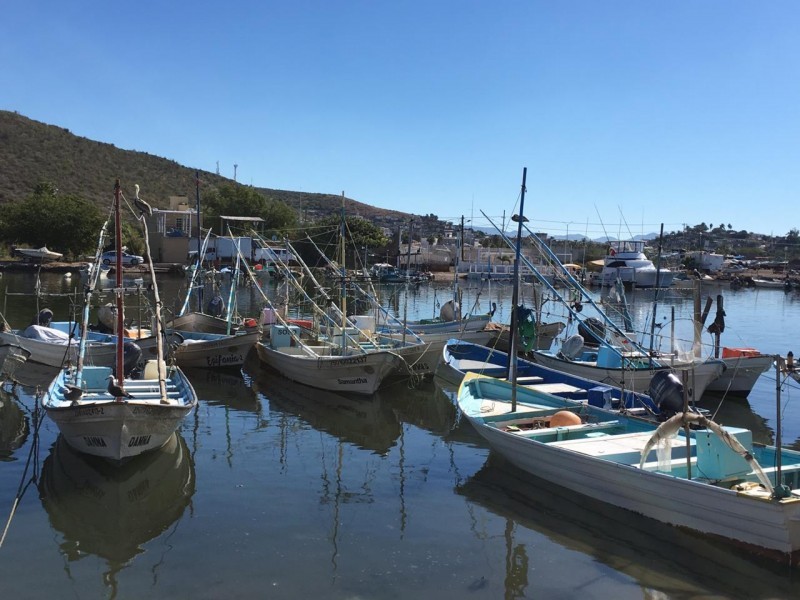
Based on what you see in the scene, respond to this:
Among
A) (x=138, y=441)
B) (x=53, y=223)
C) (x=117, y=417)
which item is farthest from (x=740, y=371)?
(x=53, y=223)

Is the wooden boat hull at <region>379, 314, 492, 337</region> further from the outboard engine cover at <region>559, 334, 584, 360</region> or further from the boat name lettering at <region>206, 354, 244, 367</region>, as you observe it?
the boat name lettering at <region>206, 354, 244, 367</region>

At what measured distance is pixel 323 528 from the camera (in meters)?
12.5

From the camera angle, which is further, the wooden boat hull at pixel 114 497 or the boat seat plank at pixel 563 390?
the boat seat plank at pixel 563 390

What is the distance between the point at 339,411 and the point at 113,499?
8563 mm

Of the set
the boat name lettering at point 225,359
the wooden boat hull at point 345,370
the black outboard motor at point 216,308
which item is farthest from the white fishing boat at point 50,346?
the black outboard motor at point 216,308

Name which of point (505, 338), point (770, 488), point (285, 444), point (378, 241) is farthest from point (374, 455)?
point (378, 241)

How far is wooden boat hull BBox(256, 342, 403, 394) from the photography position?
2191 cm

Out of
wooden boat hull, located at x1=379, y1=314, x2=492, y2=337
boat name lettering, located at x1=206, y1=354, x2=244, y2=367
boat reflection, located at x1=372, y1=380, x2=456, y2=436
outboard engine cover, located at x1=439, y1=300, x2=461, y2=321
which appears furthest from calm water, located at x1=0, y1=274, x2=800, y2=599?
outboard engine cover, located at x1=439, y1=300, x2=461, y2=321

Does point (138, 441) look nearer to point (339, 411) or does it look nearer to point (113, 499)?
point (113, 499)

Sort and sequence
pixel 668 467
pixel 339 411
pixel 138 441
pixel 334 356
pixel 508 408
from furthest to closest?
pixel 334 356
pixel 339 411
pixel 508 408
pixel 138 441
pixel 668 467

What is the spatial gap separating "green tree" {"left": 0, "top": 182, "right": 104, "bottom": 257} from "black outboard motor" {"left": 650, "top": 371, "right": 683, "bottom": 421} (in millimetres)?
72359

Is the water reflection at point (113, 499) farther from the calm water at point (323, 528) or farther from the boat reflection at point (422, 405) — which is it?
the boat reflection at point (422, 405)

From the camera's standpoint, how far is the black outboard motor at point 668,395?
651 inches

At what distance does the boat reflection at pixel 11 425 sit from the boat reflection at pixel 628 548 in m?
10.5
